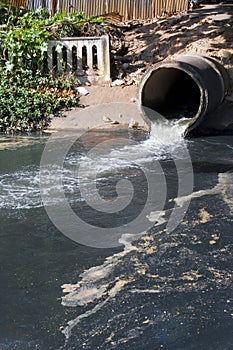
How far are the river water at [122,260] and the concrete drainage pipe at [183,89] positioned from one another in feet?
5.83

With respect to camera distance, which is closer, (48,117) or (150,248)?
(150,248)

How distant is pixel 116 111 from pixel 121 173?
11.2 feet

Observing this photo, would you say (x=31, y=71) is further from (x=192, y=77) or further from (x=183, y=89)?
(x=192, y=77)

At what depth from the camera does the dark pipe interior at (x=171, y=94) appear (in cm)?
952

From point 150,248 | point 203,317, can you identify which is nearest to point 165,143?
point 150,248

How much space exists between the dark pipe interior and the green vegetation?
1551mm

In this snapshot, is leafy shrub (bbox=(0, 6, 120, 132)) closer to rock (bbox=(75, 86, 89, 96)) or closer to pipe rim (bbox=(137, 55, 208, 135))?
rock (bbox=(75, 86, 89, 96))

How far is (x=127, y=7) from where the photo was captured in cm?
1353

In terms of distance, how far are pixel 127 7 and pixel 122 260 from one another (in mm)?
10423

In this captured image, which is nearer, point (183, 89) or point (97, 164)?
point (97, 164)

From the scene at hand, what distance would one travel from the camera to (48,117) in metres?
9.98

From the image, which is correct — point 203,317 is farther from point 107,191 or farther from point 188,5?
point 188,5

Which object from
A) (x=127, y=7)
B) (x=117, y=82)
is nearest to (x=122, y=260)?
(x=117, y=82)

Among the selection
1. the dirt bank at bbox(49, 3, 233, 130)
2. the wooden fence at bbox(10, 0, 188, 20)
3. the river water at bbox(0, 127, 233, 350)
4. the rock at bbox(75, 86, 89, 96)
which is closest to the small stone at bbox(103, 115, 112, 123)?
the dirt bank at bbox(49, 3, 233, 130)
